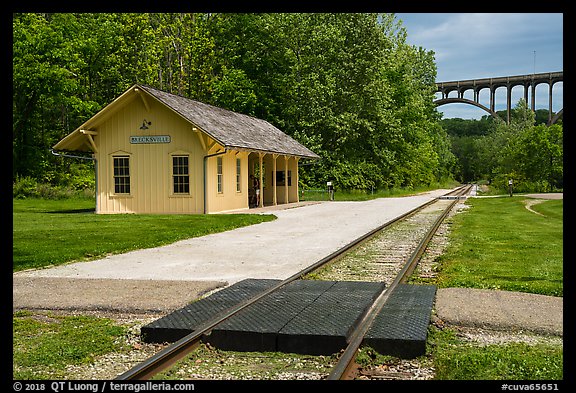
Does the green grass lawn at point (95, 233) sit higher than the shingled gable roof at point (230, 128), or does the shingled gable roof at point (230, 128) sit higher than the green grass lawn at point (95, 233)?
the shingled gable roof at point (230, 128)

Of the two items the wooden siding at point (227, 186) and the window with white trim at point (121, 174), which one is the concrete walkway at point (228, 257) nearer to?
the wooden siding at point (227, 186)

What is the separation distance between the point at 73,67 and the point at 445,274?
125 ft

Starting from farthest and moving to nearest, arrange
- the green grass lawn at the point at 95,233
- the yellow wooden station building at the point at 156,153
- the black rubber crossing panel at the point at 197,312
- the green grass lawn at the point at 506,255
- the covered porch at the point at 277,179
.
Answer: the covered porch at the point at 277,179 < the yellow wooden station building at the point at 156,153 < the green grass lawn at the point at 95,233 < the green grass lawn at the point at 506,255 < the black rubber crossing panel at the point at 197,312

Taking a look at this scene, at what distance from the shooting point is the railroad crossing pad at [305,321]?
5684 millimetres

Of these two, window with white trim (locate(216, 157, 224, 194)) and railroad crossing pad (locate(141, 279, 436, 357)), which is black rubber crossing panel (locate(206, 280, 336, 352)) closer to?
railroad crossing pad (locate(141, 279, 436, 357))

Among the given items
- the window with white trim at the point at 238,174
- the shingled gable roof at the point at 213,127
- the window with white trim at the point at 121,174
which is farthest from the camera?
the window with white trim at the point at 238,174

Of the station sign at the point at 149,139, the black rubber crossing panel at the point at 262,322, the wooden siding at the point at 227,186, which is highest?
the station sign at the point at 149,139

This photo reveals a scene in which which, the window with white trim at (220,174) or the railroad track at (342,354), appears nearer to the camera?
the railroad track at (342,354)

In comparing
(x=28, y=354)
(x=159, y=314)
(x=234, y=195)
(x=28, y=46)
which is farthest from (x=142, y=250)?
(x=28, y=46)

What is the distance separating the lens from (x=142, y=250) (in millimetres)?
13852

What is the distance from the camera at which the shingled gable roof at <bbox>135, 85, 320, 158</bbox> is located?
2423 cm

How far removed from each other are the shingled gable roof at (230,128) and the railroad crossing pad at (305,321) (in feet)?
52.7

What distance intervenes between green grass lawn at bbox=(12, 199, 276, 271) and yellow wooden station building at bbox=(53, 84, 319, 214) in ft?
6.51

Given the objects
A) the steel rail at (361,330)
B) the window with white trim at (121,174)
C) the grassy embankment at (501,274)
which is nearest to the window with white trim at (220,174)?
the window with white trim at (121,174)
